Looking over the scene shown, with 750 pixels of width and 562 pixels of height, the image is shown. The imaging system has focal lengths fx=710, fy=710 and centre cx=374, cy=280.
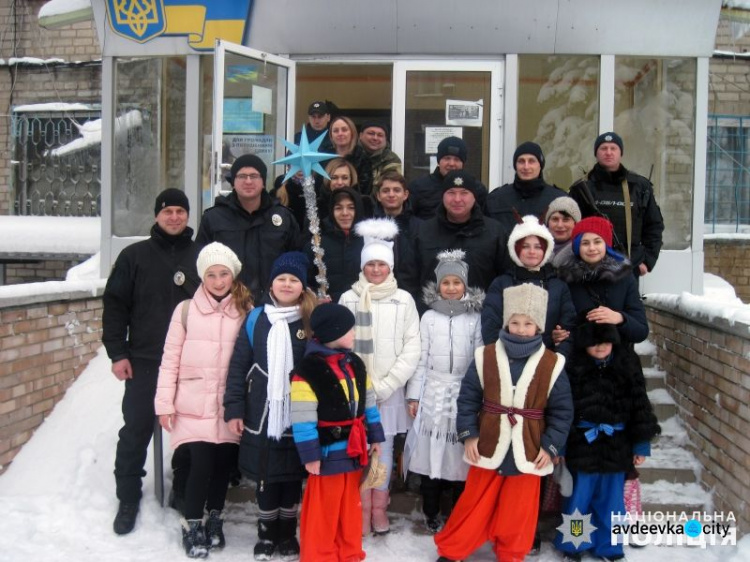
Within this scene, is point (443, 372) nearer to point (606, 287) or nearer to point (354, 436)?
point (354, 436)

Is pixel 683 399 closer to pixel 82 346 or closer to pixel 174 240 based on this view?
pixel 174 240

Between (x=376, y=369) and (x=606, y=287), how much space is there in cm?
127

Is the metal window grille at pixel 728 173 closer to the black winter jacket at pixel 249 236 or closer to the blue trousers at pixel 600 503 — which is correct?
the blue trousers at pixel 600 503

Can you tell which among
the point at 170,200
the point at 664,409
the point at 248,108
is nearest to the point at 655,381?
the point at 664,409

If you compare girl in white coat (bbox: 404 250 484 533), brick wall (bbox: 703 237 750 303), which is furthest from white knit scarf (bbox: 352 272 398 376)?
brick wall (bbox: 703 237 750 303)

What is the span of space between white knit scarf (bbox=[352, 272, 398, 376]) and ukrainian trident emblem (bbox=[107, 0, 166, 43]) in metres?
4.23

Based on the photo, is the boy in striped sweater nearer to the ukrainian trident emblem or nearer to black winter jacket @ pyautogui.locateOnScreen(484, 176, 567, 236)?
black winter jacket @ pyautogui.locateOnScreen(484, 176, 567, 236)

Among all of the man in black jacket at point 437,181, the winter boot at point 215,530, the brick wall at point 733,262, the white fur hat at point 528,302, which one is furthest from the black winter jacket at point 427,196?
the brick wall at point 733,262

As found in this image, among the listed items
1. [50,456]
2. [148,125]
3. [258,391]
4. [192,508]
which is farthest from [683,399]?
[148,125]

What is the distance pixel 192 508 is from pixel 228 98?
12.6 ft

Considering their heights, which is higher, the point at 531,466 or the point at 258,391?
the point at 258,391

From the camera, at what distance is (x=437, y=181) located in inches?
189

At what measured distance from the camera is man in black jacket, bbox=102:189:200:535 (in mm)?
3797

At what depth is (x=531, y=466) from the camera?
3.34 meters
